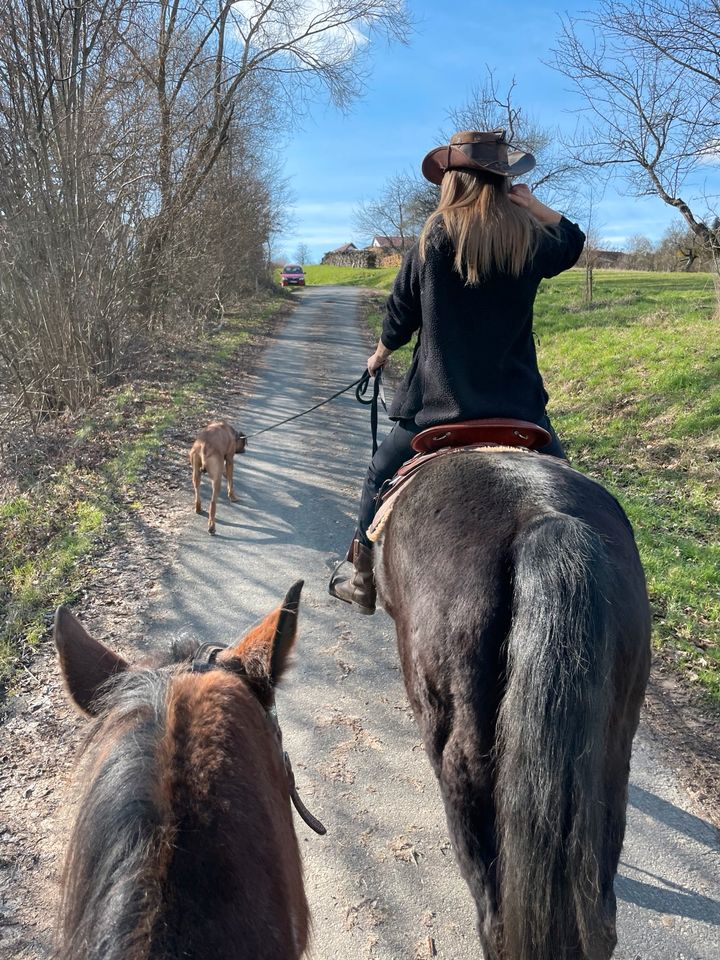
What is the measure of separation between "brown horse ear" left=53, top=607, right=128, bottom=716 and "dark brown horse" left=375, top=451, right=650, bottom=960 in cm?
95

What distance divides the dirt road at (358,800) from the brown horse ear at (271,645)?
745 mm

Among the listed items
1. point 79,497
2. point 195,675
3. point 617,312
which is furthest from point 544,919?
point 617,312

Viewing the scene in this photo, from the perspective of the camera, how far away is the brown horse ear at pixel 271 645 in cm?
162

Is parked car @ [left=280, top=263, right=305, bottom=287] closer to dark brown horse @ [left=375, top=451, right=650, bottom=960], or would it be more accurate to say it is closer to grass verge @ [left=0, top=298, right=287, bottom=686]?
grass verge @ [left=0, top=298, right=287, bottom=686]

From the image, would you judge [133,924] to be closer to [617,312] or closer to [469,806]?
[469,806]

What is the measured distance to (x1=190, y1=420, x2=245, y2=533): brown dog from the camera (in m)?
6.83

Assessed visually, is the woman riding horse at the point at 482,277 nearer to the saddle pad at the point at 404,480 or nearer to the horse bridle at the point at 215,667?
the saddle pad at the point at 404,480

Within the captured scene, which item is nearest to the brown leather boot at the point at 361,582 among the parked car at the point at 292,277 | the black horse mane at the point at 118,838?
the black horse mane at the point at 118,838

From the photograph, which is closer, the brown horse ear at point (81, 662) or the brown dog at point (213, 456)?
the brown horse ear at point (81, 662)

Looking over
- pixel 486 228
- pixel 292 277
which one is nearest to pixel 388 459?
pixel 486 228

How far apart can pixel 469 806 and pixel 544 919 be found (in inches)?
12.6

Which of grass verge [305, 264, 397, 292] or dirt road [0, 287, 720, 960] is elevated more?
grass verge [305, 264, 397, 292]

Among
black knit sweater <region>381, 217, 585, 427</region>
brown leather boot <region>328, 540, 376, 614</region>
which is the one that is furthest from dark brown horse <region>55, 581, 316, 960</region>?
brown leather boot <region>328, 540, 376, 614</region>

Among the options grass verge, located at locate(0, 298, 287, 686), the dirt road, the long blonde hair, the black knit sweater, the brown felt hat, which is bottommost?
the dirt road
